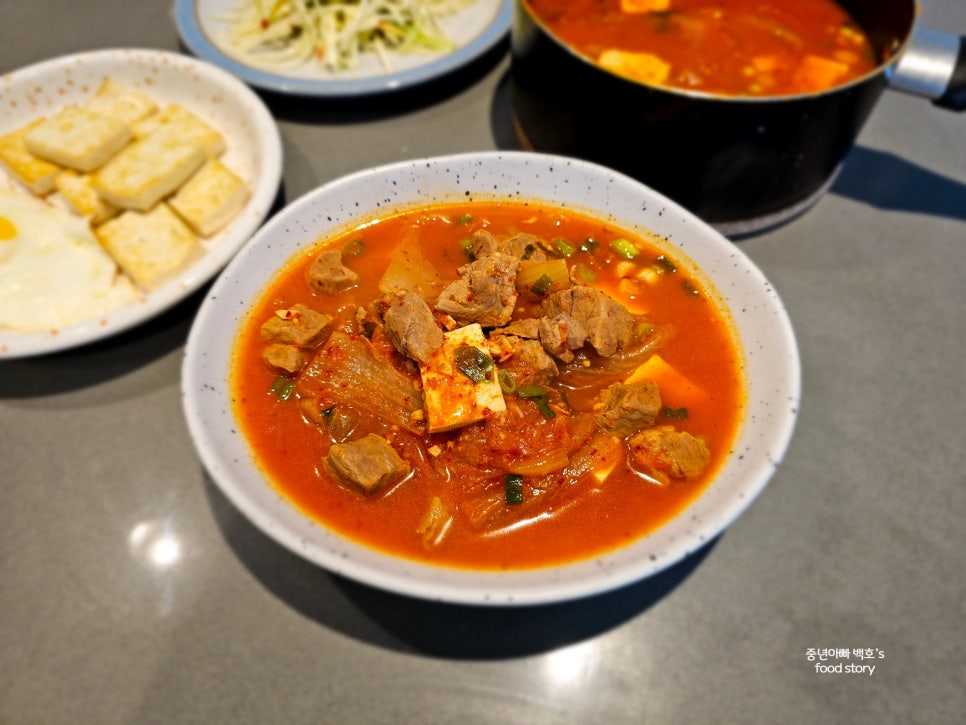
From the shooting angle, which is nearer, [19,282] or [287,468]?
[287,468]

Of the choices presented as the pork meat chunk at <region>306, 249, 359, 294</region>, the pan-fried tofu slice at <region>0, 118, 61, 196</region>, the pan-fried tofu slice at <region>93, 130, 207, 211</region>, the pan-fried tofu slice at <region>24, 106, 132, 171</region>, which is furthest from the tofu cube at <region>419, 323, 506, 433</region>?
the pan-fried tofu slice at <region>0, 118, 61, 196</region>

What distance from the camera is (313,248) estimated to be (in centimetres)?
252

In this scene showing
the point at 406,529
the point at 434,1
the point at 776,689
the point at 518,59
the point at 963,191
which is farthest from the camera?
the point at 434,1

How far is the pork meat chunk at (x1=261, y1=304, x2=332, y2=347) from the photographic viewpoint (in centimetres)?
221

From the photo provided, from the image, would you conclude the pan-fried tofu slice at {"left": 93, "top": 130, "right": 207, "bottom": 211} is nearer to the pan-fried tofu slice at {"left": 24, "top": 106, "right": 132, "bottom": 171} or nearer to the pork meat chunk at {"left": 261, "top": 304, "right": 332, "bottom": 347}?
the pan-fried tofu slice at {"left": 24, "top": 106, "right": 132, "bottom": 171}

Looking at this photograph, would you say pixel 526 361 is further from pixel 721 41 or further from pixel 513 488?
pixel 721 41

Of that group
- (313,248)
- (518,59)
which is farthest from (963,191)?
(313,248)

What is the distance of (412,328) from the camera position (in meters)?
2.10

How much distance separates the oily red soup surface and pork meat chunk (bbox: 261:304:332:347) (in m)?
0.07

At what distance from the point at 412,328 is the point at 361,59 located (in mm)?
2853

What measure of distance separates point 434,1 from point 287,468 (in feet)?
12.6

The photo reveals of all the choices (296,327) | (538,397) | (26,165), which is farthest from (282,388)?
(26,165)

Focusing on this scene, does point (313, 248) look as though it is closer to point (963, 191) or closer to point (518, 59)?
point (518, 59)

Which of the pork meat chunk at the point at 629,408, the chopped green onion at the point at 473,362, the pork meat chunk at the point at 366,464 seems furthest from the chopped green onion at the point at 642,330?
the pork meat chunk at the point at 366,464
